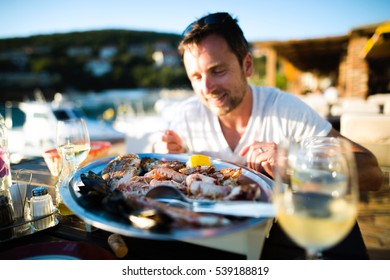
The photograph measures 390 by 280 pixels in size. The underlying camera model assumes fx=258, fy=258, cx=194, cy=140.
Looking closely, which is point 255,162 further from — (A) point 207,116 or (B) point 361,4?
(B) point 361,4

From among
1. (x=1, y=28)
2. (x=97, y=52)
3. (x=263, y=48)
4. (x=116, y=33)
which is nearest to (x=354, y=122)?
(x=1, y=28)

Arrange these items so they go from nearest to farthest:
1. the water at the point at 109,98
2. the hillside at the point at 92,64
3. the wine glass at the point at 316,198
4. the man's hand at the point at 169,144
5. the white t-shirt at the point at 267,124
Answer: the wine glass at the point at 316,198 < the man's hand at the point at 169,144 < the white t-shirt at the point at 267,124 < the hillside at the point at 92,64 < the water at the point at 109,98

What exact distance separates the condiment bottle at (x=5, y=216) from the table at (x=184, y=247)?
0.02 metres

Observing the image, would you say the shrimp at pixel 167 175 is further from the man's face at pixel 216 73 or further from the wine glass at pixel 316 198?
the man's face at pixel 216 73

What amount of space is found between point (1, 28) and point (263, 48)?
28.3ft

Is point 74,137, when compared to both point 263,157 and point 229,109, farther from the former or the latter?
point 229,109

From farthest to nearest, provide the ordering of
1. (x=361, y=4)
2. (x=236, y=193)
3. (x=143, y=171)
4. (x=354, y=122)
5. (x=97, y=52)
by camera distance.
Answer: (x=97, y=52) < (x=354, y=122) < (x=361, y=4) < (x=143, y=171) < (x=236, y=193)

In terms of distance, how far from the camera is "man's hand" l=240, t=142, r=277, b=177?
0.96 meters

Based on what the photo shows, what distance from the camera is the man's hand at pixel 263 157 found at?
3.15 feet

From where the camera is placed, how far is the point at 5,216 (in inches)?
28.6

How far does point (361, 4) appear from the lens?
60.0 inches

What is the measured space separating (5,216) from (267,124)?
4.53 ft

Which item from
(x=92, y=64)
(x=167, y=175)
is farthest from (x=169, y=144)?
(x=92, y=64)

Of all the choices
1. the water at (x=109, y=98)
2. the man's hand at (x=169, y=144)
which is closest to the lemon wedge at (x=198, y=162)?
the man's hand at (x=169, y=144)
